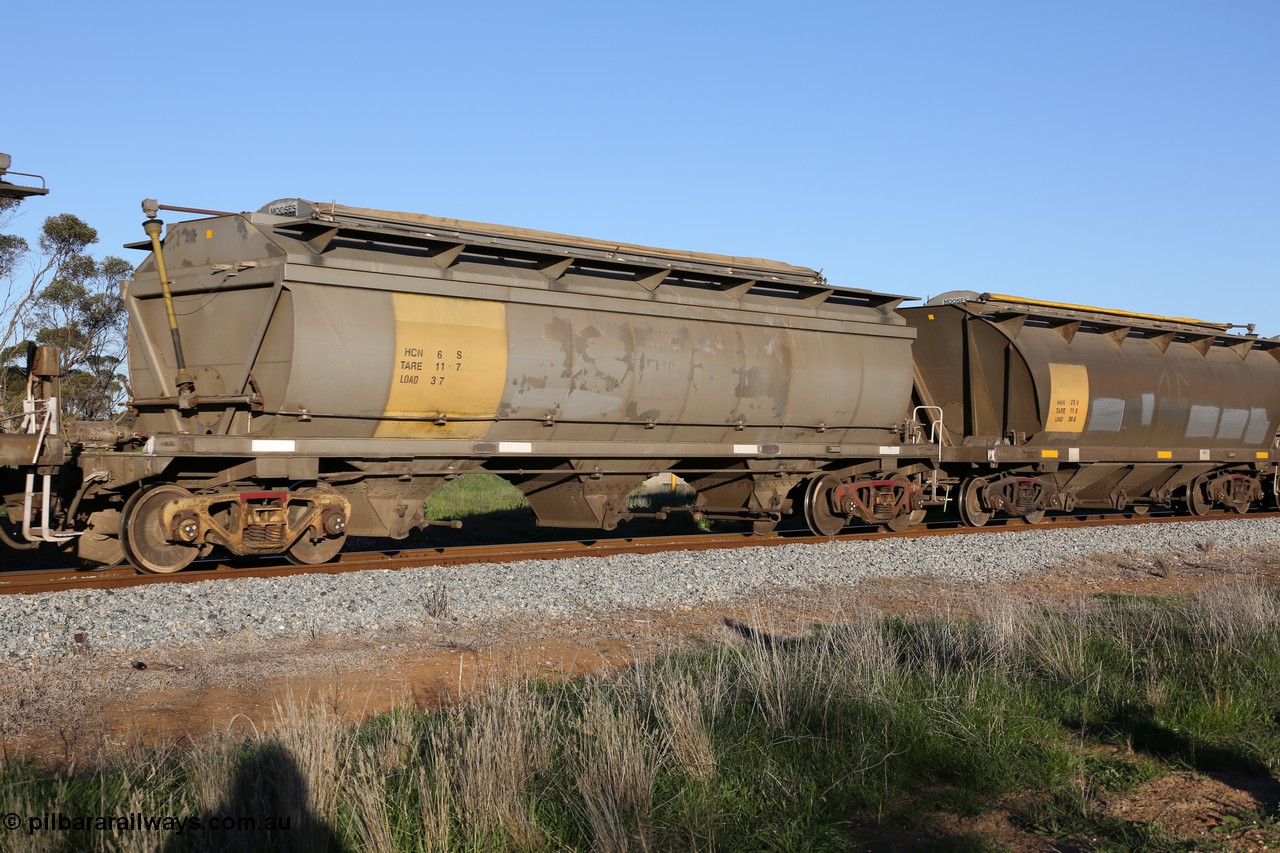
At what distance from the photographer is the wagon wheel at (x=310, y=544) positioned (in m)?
11.9

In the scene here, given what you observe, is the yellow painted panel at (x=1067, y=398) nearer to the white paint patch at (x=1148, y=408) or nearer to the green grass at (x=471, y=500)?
the white paint patch at (x=1148, y=408)

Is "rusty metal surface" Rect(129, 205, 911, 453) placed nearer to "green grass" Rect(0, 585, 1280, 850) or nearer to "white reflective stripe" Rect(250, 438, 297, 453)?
"white reflective stripe" Rect(250, 438, 297, 453)

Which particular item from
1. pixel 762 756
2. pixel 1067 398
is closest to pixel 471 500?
pixel 1067 398

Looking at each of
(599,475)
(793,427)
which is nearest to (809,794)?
(599,475)

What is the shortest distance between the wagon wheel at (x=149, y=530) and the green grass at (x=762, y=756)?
541 centimetres

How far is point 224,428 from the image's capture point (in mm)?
11523

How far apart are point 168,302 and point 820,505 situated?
9.67m

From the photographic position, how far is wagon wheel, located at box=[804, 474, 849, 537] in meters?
16.7

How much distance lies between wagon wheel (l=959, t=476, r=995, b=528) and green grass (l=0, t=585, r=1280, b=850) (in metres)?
10.7

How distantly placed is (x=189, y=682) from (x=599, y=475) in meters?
7.08

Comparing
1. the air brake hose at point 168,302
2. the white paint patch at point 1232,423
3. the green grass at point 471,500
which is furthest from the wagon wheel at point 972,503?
the air brake hose at point 168,302

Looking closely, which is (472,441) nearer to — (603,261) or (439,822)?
(603,261)

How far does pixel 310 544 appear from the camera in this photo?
40.3 feet

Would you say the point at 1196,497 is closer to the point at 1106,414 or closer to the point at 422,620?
the point at 1106,414
